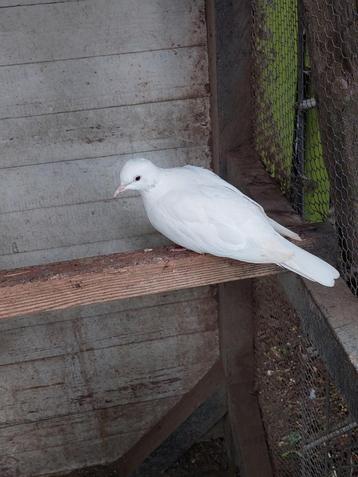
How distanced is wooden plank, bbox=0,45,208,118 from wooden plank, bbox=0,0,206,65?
0.08 ft

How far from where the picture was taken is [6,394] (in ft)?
6.51

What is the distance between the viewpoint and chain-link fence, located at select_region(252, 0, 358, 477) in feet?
3.36

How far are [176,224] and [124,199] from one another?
0.50 m

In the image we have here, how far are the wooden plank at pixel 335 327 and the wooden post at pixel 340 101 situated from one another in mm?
74

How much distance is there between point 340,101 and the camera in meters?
1.02

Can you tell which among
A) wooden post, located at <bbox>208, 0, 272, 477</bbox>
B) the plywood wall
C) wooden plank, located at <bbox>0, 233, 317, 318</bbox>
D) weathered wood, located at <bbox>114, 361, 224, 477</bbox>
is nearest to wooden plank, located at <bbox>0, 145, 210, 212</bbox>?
the plywood wall

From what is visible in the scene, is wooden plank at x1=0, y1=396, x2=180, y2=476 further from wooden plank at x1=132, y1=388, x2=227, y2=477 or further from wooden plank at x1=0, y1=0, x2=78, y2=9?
wooden plank at x1=0, y1=0, x2=78, y2=9

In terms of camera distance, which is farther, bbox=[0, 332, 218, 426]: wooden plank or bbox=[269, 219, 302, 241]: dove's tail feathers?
bbox=[0, 332, 218, 426]: wooden plank

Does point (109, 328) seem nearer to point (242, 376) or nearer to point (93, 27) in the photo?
point (242, 376)

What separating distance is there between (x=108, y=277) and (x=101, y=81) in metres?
0.62

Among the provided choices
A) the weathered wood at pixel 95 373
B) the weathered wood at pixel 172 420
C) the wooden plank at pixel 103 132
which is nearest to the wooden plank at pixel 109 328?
the weathered wood at pixel 95 373

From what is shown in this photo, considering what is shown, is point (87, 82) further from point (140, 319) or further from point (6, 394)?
point (6, 394)

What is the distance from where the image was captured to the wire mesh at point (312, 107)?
1000 mm

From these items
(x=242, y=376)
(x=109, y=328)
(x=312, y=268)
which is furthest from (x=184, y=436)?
(x=312, y=268)
